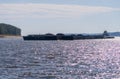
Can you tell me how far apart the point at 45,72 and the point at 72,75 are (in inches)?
200

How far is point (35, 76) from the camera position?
52.9 m

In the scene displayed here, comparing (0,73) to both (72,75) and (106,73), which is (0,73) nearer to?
(72,75)

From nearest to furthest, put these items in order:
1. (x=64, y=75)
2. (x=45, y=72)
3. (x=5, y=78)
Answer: (x=5, y=78), (x=64, y=75), (x=45, y=72)

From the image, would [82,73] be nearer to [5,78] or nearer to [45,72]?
[45,72]

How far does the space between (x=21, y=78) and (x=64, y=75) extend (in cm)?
589

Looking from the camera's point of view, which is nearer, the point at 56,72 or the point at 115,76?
the point at 115,76

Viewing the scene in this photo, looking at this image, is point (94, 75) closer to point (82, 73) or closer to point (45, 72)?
point (82, 73)

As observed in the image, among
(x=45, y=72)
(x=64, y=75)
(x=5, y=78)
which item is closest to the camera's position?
(x=5, y=78)

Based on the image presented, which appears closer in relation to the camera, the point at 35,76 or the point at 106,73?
the point at 35,76

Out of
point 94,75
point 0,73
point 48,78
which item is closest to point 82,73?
point 94,75

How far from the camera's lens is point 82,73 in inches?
2231

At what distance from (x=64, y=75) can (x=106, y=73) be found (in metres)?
6.02

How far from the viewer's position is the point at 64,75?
5406 centimetres

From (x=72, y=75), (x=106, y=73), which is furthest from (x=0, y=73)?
(x=106, y=73)
